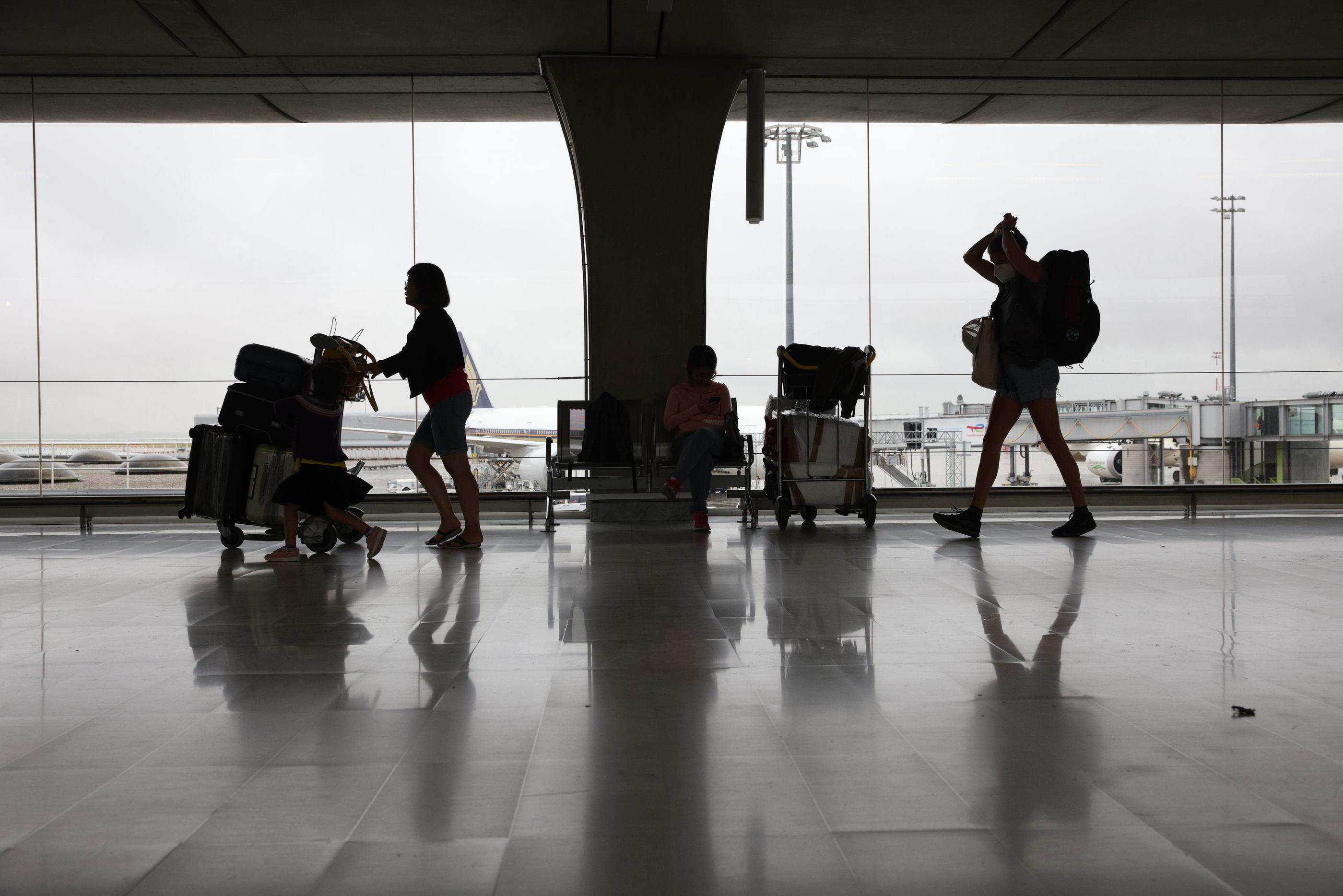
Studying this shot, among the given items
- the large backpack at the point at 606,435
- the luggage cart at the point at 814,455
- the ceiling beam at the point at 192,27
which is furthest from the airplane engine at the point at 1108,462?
the ceiling beam at the point at 192,27

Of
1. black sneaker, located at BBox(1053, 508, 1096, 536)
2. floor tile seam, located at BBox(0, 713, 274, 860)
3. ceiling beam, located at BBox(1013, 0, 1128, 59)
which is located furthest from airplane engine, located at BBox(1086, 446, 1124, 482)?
floor tile seam, located at BBox(0, 713, 274, 860)

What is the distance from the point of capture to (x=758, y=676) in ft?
7.71

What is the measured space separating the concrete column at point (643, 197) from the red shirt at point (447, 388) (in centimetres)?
180

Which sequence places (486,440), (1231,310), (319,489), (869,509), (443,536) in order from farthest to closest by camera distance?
(1231,310) → (486,440) → (869,509) → (443,536) → (319,489)

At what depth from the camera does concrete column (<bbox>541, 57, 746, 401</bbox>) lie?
6547 millimetres

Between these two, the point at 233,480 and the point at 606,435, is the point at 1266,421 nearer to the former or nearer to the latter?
the point at 606,435

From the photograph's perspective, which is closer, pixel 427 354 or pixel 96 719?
pixel 96 719

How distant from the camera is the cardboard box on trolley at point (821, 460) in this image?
19.9 ft

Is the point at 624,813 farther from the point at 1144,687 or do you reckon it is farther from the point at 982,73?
the point at 982,73

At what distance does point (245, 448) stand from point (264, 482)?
0.64ft

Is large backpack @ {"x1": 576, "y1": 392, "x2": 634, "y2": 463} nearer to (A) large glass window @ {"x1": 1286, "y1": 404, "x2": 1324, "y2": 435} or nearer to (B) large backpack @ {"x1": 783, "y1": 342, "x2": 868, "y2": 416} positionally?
(B) large backpack @ {"x1": 783, "y1": 342, "x2": 868, "y2": 416}

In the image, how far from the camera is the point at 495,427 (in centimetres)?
768

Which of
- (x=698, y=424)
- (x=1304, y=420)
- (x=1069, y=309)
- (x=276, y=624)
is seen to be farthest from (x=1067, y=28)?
(x=276, y=624)

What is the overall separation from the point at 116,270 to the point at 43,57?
4.71ft
